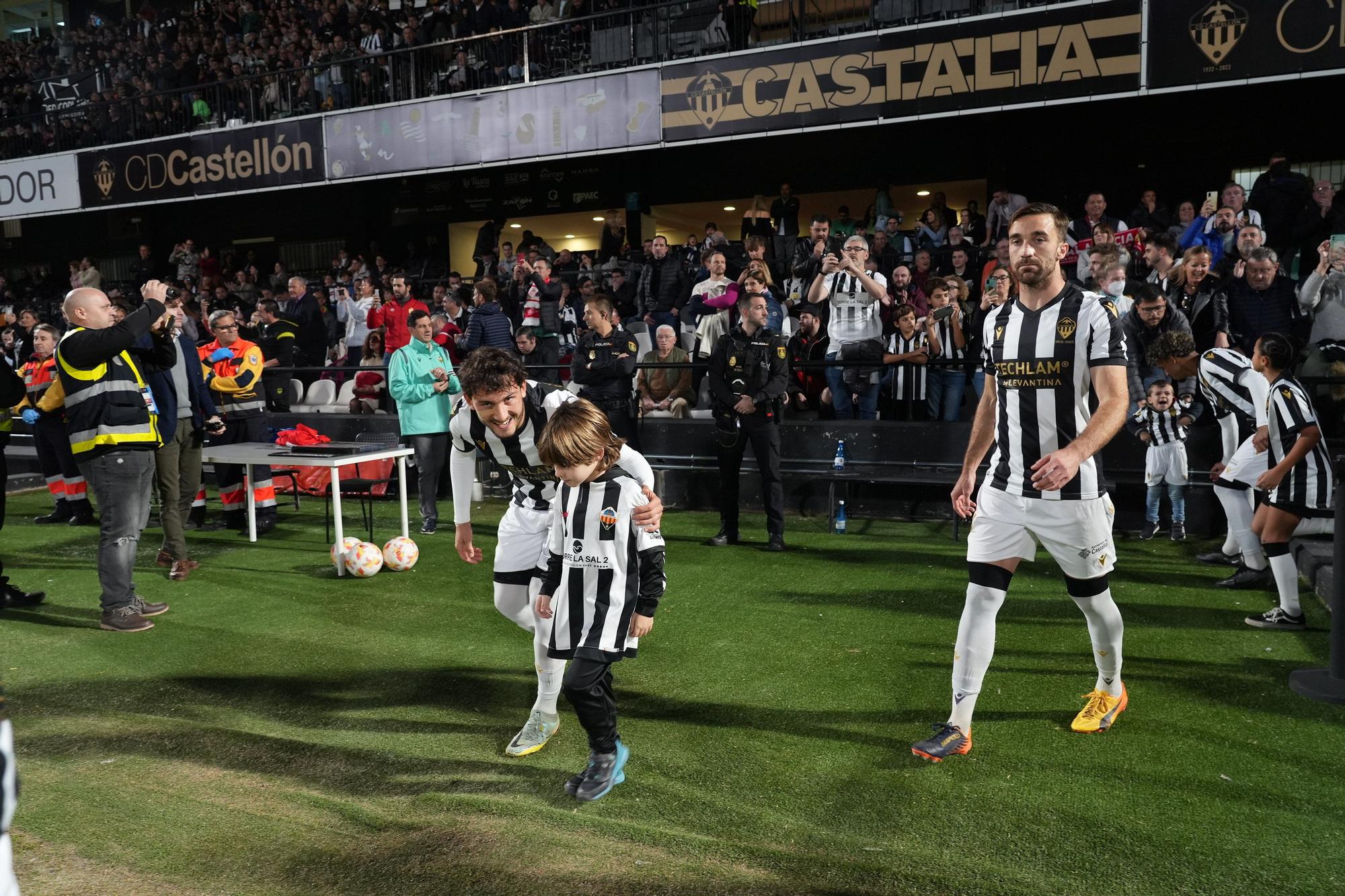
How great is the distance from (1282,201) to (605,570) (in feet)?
32.4

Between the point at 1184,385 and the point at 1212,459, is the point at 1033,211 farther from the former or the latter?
the point at 1212,459

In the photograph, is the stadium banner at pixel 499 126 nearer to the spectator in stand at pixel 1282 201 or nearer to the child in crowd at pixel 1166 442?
the spectator in stand at pixel 1282 201

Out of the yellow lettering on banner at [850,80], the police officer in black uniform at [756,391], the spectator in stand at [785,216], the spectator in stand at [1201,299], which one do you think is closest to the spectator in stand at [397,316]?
the spectator in stand at [785,216]

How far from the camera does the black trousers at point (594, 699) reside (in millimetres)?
3467

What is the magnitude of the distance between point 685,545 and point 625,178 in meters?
11.9

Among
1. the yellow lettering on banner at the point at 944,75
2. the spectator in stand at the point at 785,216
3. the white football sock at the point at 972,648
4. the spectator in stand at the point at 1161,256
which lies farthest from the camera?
the spectator in stand at the point at 785,216

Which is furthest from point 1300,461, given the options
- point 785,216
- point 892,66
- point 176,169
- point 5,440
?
point 176,169

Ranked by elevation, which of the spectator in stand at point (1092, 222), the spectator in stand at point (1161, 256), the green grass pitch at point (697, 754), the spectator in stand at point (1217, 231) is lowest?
the green grass pitch at point (697, 754)

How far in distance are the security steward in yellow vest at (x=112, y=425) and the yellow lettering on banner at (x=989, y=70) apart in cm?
945

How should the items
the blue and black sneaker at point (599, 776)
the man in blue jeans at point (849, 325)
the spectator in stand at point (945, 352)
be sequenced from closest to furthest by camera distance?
the blue and black sneaker at point (599, 776) → the spectator in stand at point (945, 352) → the man in blue jeans at point (849, 325)

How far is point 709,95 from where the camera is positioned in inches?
516

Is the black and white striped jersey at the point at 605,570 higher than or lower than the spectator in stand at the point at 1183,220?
lower

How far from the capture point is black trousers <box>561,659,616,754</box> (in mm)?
3467

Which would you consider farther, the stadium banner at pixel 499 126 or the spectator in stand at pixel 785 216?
the stadium banner at pixel 499 126
